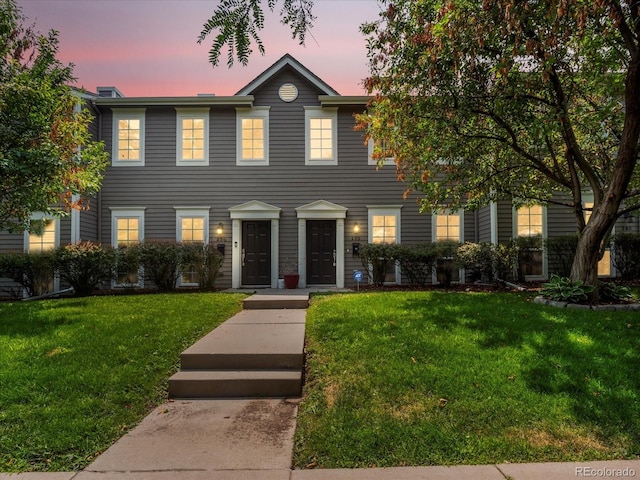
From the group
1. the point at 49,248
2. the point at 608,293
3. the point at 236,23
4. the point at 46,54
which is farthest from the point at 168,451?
the point at 49,248

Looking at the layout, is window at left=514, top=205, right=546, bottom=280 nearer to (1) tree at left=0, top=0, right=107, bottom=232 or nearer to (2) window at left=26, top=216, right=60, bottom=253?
(1) tree at left=0, top=0, right=107, bottom=232

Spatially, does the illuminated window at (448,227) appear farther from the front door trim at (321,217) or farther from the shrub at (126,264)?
the shrub at (126,264)

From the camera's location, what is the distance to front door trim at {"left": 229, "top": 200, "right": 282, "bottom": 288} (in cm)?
1141

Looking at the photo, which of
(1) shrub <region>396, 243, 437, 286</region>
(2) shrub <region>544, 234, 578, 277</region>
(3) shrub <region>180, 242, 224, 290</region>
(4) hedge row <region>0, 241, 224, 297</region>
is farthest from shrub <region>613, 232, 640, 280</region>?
(4) hedge row <region>0, 241, 224, 297</region>

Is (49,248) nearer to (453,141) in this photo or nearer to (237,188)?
(237,188)

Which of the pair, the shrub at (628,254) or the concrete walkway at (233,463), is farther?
the shrub at (628,254)

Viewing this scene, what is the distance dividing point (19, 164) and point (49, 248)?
5022mm

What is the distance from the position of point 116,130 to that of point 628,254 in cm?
1533

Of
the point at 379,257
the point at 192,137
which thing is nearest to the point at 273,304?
the point at 379,257

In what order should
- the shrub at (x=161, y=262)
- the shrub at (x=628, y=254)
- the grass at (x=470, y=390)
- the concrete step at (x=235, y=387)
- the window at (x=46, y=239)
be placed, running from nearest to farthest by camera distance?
the grass at (x=470, y=390) < the concrete step at (x=235, y=387) < the shrub at (x=161, y=262) < the shrub at (x=628, y=254) < the window at (x=46, y=239)

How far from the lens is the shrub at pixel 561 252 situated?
10688 millimetres

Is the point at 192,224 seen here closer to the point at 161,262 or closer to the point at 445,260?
the point at 161,262

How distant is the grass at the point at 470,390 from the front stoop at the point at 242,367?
0.25 metres

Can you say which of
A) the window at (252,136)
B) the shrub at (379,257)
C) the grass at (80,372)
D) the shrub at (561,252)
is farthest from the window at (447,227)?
the grass at (80,372)
